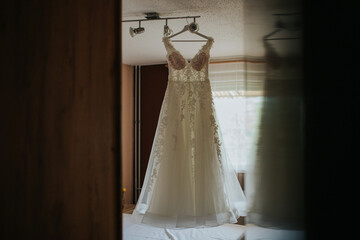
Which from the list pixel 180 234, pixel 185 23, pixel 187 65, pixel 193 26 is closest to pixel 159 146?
pixel 187 65

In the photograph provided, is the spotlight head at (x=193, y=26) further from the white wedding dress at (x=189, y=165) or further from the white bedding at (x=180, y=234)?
the white bedding at (x=180, y=234)

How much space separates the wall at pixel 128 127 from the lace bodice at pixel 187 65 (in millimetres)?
2225

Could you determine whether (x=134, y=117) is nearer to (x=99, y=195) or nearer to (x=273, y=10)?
(x=99, y=195)

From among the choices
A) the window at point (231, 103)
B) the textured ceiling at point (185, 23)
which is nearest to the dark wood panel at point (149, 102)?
the textured ceiling at point (185, 23)

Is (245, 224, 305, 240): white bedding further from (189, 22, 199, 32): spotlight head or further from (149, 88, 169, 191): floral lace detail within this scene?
(189, 22, 199, 32): spotlight head

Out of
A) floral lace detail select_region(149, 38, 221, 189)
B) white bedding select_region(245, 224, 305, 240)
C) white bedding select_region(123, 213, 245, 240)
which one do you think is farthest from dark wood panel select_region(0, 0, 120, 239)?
white bedding select_region(123, 213, 245, 240)

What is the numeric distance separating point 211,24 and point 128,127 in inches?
91.7

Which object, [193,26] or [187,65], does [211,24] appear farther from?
[187,65]

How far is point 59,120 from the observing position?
3.32ft

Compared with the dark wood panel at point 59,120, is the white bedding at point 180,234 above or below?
below

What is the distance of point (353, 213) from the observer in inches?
22.1

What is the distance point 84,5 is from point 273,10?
0.73 meters

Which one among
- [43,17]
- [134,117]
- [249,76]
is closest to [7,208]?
[43,17]

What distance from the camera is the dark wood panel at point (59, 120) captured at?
0.90 meters
